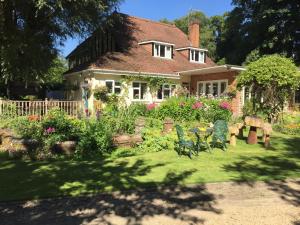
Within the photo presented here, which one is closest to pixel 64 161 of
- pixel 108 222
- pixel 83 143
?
pixel 83 143

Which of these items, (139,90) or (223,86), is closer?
(139,90)

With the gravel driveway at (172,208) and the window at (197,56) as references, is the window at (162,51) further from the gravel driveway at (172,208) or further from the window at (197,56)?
the gravel driveway at (172,208)

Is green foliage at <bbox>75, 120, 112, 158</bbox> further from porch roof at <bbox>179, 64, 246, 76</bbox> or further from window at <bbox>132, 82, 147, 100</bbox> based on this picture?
window at <bbox>132, 82, 147, 100</bbox>

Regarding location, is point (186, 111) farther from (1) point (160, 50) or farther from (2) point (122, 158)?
(1) point (160, 50)

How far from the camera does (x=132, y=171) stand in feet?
26.7

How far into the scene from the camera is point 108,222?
5094mm

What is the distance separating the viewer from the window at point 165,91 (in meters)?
27.4

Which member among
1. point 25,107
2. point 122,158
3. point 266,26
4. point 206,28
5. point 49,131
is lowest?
point 122,158

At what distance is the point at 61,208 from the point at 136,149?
212 inches

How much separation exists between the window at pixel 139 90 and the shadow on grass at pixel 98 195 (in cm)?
1738

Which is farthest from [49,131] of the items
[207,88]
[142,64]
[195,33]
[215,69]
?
→ [195,33]

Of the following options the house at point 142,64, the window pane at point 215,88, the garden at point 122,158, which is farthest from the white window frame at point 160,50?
the garden at point 122,158

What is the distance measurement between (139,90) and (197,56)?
10.1 m

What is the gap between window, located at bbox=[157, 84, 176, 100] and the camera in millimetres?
27375
